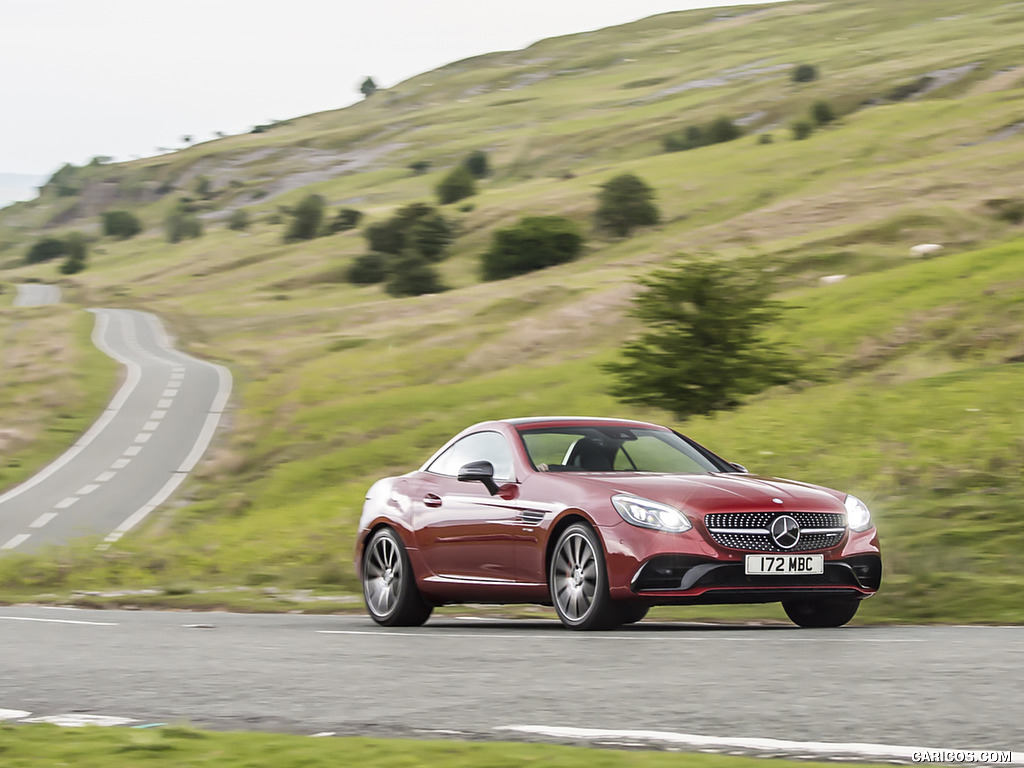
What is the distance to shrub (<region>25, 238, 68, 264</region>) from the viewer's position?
180125 mm

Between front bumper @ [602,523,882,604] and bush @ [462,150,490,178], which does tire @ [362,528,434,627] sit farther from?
bush @ [462,150,490,178]

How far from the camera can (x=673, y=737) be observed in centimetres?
571

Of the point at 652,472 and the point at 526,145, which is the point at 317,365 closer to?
the point at 652,472

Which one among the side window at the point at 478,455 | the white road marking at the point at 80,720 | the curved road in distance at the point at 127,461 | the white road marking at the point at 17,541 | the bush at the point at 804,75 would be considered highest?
the bush at the point at 804,75

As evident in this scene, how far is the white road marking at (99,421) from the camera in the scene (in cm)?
3658

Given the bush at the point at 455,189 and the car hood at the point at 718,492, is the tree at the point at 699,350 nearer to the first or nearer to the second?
the car hood at the point at 718,492

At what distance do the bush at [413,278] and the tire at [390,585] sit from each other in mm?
79366

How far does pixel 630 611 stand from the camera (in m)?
10.6

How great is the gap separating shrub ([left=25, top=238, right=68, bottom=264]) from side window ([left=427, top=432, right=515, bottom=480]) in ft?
571

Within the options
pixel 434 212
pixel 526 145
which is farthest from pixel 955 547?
pixel 526 145

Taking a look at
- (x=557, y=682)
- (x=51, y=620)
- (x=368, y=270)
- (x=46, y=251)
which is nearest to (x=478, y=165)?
(x=46, y=251)

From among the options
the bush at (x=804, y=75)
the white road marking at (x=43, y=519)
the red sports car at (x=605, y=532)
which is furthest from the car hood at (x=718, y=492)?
the bush at (x=804, y=75)

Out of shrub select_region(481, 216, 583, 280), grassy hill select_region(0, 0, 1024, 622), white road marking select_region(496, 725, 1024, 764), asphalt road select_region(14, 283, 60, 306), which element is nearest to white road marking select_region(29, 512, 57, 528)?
grassy hill select_region(0, 0, 1024, 622)

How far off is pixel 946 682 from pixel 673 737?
5.77 ft
